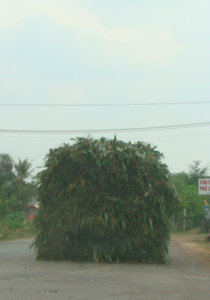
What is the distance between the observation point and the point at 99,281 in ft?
35.1

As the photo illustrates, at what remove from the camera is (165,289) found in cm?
987

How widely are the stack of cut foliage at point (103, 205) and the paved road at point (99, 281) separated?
688mm

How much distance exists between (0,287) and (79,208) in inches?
195

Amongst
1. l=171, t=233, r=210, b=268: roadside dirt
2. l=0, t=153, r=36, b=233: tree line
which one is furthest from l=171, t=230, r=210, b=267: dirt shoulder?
l=0, t=153, r=36, b=233: tree line

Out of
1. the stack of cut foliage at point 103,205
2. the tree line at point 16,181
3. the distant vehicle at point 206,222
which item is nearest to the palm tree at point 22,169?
the tree line at point 16,181

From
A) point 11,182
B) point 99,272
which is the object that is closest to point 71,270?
point 99,272

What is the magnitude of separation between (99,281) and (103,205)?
3.94 meters

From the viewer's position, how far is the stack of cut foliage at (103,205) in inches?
570

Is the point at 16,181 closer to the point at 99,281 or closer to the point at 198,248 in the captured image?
the point at 198,248

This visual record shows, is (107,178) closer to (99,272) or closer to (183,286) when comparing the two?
(99,272)

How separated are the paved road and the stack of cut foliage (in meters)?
0.69

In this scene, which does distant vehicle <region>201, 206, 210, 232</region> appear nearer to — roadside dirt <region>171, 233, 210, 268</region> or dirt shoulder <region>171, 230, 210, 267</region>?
dirt shoulder <region>171, 230, 210, 267</region>

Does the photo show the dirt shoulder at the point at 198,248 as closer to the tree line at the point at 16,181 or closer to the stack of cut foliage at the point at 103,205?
the stack of cut foliage at the point at 103,205

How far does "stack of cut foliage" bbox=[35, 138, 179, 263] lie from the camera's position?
14469mm
